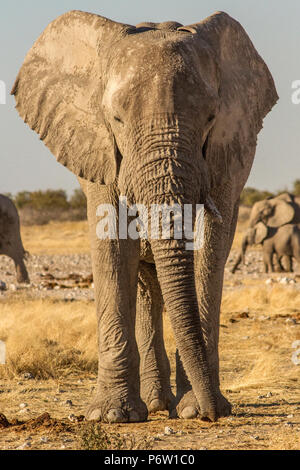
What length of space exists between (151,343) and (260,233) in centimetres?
1626

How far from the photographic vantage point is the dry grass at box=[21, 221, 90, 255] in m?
32.8

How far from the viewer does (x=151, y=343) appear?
7078 millimetres

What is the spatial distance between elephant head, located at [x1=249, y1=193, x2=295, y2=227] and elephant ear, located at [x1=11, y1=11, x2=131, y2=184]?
683 inches

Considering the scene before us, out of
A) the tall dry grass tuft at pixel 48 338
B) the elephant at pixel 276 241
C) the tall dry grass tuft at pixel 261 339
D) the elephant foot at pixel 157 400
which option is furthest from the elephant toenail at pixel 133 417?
the elephant at pixel 276 241

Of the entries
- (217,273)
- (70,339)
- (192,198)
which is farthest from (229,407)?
(70,339)

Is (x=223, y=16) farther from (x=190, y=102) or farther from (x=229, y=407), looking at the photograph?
(x=229, y=407)

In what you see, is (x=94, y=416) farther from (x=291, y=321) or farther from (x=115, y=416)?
(x=291, y=321)

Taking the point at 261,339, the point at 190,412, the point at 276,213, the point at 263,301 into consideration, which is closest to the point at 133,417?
the point at 190,412

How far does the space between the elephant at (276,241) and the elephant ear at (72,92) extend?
15741mm

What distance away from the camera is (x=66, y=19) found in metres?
6.24

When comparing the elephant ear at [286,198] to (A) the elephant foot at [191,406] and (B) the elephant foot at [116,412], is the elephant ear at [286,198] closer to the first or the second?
(A) the elephant foot at [191,406]

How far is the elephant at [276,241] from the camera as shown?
22344 millimetres

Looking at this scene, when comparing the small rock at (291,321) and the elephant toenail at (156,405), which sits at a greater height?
the small rock at (291,321)
